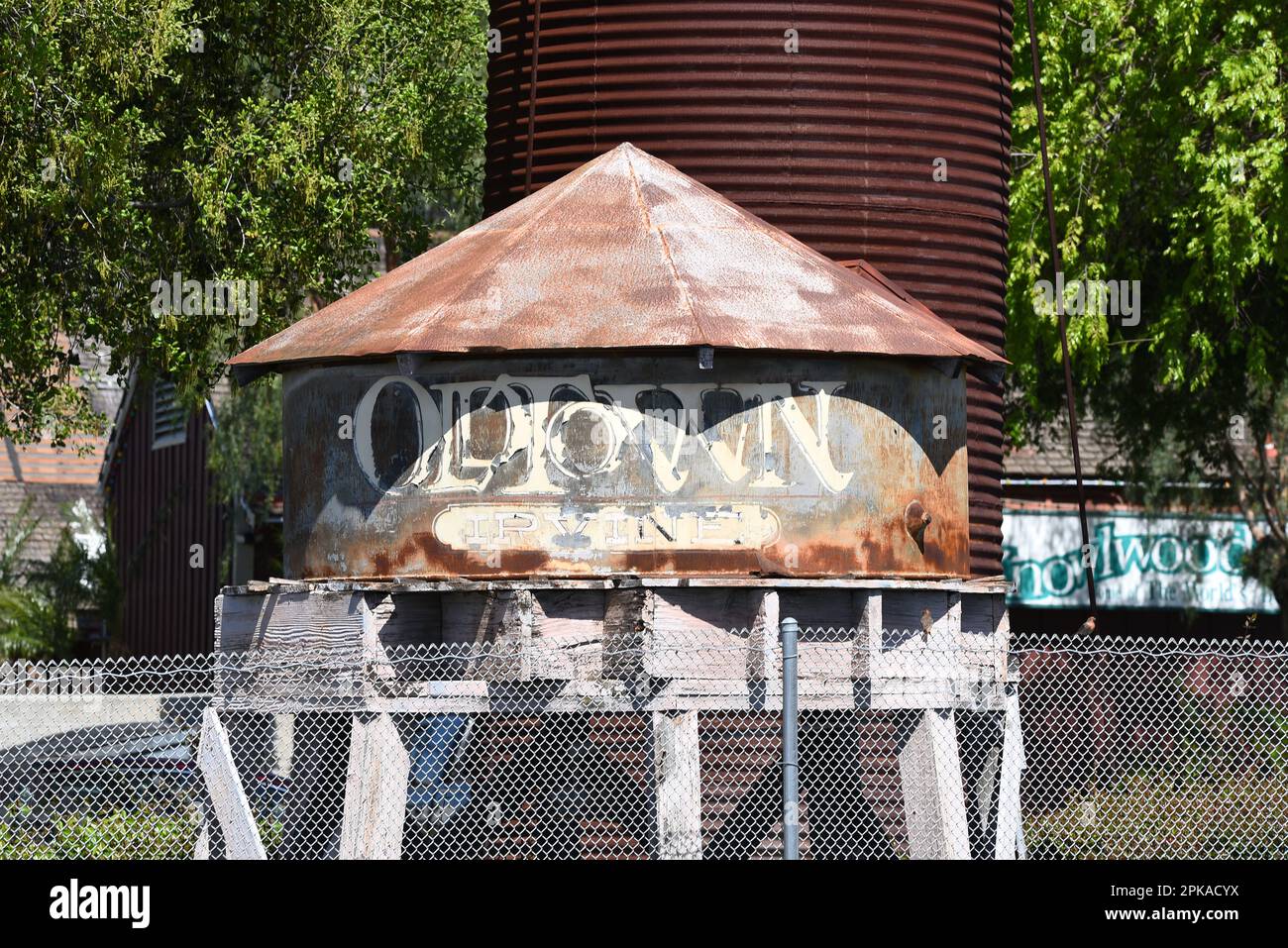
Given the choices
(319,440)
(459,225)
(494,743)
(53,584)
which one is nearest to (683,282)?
(319,440)

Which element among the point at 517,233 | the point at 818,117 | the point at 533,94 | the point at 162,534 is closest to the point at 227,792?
the point at 517,233

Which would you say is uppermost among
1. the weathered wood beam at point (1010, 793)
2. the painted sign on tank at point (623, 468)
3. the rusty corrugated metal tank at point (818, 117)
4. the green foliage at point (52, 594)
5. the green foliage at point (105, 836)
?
the rusty corrugated metal tank at point (818, 117)

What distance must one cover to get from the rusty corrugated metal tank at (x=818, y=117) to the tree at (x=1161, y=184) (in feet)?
19.6

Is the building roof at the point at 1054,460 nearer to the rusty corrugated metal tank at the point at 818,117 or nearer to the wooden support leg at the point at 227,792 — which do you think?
the rusty corrugated metal tank at the point at 818,117

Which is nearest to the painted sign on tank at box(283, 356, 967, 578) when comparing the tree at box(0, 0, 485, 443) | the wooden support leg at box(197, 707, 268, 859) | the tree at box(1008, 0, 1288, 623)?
the wooden support leg at box(197, 707, 268, 859)

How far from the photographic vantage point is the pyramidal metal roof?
1229 cm

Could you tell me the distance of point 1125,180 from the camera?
22359 mm

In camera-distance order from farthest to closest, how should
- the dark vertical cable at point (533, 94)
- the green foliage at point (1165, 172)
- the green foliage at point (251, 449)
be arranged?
the green foliage at point (251, 449), the green foliage at point (1165, 172), the dark vertical cable at point (533, 94)

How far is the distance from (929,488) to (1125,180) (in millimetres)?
10482

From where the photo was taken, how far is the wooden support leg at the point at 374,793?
11.9 metres

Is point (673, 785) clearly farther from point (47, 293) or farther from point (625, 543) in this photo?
point (47, 293)

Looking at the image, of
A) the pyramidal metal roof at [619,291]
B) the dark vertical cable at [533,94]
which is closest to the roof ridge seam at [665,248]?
the pyramidal metal roof at [619,291]

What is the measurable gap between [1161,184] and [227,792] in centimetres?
1448

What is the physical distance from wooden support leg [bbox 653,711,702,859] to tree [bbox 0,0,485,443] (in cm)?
813
